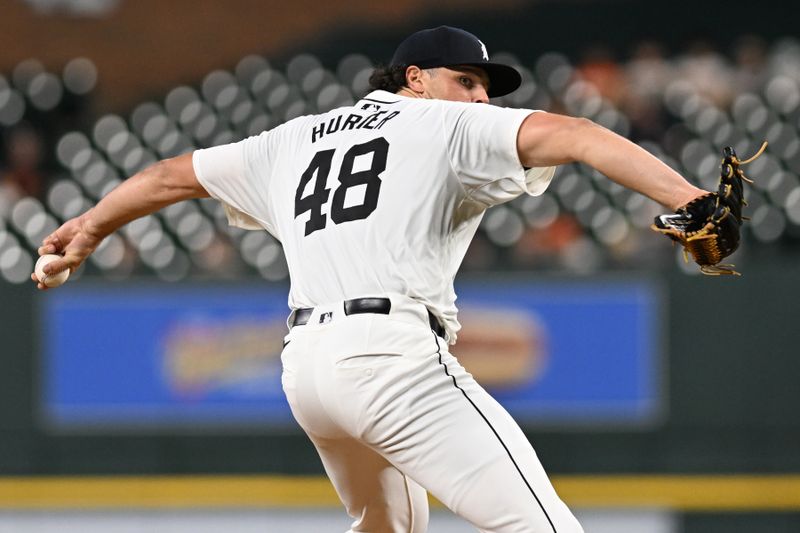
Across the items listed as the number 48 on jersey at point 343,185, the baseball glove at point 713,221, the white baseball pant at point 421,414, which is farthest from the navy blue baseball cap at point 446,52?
the baseball glove at point 713,221

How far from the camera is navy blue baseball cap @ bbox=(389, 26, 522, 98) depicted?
284 cm

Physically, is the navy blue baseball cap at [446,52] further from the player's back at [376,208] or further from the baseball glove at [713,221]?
the baseball glove at [713,221]

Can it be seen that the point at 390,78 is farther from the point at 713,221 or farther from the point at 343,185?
the point at 713,221

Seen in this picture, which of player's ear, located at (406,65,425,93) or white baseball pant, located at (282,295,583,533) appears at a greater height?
player's ear, located at (406,65,425,93)

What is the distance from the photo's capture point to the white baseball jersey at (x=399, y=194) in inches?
101

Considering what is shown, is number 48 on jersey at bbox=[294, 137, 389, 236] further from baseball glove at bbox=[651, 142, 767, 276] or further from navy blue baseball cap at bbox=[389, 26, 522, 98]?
baseball glove at bbox=[651, 142, 767, 276]

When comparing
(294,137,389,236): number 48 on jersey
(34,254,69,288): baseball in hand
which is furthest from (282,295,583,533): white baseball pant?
(34,254,69,288): baseball in hand

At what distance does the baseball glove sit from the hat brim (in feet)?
2.39

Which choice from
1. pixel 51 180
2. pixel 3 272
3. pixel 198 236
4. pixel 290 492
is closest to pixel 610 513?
pixel 290 492

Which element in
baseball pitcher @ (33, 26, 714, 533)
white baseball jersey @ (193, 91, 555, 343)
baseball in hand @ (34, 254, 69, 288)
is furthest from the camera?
baseball in hand @ (34, 254, 69, 288)

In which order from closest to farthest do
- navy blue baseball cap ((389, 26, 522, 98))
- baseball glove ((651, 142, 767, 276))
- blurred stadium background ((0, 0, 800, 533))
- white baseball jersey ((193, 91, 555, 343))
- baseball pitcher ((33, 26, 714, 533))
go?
1. baseball glove ((651, 142, 767, 276))
2. baseball pitcher ((33, 26, 714, 533))
3. white baseball jersey ((193, 91, 555, 343))
4. navy blue baseball cap ((389, 26, 522, 98))
5. blurred stadium background ((0, 0, 800, 533))

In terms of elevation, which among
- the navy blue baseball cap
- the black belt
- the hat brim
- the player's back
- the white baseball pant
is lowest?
the white baseball pant

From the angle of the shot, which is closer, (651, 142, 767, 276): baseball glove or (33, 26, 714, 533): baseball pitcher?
(651, 142, 767, 276): baseball glove

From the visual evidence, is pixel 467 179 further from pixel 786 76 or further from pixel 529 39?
pixel 529 39
